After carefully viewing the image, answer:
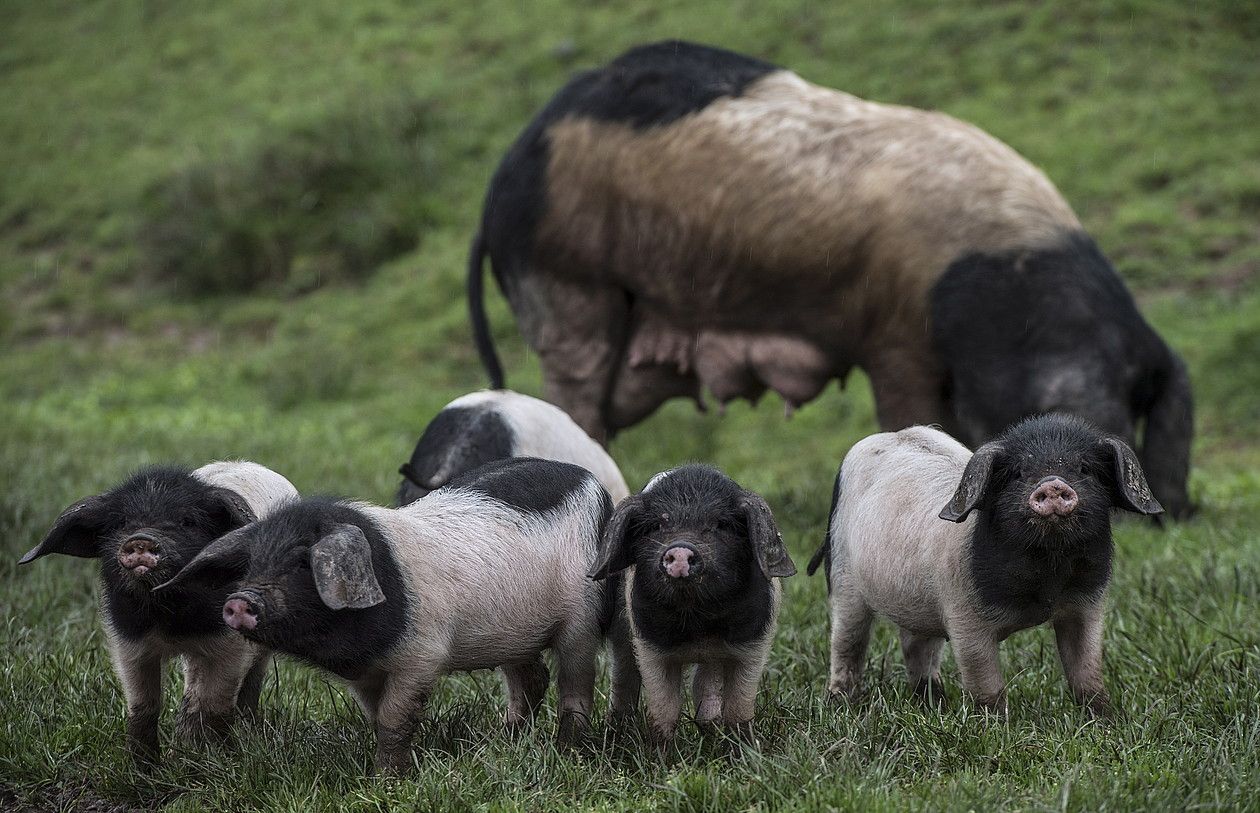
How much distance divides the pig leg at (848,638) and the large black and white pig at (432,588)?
727mm

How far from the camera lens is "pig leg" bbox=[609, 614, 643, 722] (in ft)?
13.7

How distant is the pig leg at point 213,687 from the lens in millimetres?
3975

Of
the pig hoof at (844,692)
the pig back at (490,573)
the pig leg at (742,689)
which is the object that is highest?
the pig back at (490,573)

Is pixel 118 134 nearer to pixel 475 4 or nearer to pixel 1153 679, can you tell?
pixel 475 4

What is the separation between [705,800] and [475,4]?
1842cm

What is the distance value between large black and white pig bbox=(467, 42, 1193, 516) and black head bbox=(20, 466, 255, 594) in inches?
141

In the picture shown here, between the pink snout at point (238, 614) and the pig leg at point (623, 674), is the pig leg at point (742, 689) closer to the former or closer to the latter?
the pig leg at point (623, 674)

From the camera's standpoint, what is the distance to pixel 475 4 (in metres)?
20.4

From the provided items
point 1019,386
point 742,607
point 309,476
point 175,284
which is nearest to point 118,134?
point 175,284

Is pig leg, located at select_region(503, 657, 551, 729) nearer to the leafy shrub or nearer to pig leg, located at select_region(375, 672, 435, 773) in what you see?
pig leg, located at select_region(375, 672, 435, 773)

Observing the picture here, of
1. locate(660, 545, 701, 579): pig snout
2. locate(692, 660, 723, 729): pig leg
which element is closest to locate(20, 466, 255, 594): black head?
locate(660, 545, 701, 579): pig snout

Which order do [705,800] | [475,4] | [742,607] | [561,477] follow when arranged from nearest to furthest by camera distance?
1. [705,800]
2. [742,607]
3. [561,477]
4. [475,4]

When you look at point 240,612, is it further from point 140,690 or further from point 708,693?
point 708,693

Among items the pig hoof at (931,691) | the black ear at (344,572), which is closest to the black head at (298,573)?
the black ear at (344,572)
